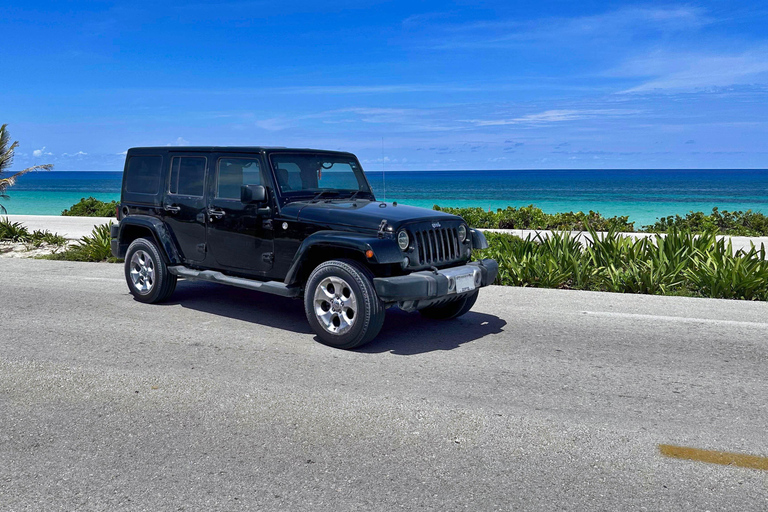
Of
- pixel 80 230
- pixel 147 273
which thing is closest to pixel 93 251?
pixel 147 273

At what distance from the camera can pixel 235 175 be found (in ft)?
24.9

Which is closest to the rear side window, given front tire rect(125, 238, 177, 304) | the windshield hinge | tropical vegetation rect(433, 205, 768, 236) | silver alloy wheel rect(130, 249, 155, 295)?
front tire rect(125, 238, 177, 304)

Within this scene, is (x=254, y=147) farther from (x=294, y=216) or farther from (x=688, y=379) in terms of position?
(x=688, y=379)

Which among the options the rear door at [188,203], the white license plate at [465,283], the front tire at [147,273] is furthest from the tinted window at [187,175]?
the white license plate at [465,283]

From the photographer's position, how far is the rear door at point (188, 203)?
25.8 feet

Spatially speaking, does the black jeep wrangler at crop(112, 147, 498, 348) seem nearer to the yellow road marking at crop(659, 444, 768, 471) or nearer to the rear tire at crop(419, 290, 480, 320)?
the rear tire at crop(419, 290, 480, 320)

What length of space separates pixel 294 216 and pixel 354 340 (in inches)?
57.2

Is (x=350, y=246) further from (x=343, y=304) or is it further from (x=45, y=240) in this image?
(x=45, y=240)

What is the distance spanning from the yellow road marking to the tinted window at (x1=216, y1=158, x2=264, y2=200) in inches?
185

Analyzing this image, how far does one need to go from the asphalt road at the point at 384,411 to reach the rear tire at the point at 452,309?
0.47 ft

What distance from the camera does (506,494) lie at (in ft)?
11.7

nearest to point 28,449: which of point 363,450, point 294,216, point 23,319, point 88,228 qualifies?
point 363,450

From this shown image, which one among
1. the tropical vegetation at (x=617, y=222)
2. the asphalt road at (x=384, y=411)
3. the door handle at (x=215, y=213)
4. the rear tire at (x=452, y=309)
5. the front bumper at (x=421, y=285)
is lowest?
the asphalt road at (x=384, y=411)

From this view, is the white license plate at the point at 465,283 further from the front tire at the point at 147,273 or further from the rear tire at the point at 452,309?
the front tire at the point at 147,273
